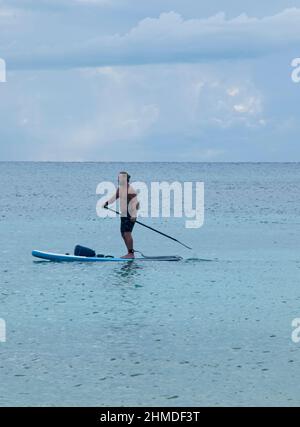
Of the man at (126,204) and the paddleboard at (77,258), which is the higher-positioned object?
the man at (126,204)

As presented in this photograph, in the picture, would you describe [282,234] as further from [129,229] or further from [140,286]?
[140,286]

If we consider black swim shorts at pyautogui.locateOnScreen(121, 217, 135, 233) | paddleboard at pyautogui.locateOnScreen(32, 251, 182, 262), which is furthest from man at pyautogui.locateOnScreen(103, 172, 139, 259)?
paddleboard at pyautogui.locateOnScreen(32, 251, 182, 262)

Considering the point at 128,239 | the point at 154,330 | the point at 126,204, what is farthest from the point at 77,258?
the point at 154,330

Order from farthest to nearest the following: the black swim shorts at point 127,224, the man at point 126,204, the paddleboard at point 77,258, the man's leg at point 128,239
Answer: the paddleboard at point 77,258 < the man's leg at point 128,239 < the black swim shorts at point 127,224 < the man at point 126,204

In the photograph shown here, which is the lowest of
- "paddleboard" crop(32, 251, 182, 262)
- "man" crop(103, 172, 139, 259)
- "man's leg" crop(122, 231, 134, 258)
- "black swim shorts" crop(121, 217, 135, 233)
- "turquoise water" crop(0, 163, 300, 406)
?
"turquoise water" crop(0, 163, 300, 406)

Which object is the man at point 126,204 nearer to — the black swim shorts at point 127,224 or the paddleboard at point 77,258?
the black swim shorts at point 127,224

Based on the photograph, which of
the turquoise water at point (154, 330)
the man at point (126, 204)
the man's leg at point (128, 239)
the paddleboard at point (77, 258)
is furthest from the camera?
the paddleboard at point (77, 258)

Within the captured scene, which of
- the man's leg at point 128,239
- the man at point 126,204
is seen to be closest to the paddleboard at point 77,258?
the man's leg at point 128,239

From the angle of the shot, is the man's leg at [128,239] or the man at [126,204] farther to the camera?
→ the man's leg at [128,239]

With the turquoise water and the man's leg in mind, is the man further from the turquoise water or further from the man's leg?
the turquoise water

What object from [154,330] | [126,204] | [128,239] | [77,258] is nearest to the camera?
[154,330]

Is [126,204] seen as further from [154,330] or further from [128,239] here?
[154,330]

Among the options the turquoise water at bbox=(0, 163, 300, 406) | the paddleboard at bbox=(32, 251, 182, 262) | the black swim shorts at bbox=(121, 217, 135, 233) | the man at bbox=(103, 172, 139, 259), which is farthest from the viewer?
the paddleboard at bbox=(32, 251, 182, 262)

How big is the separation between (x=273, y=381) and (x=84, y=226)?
3657 centimetres
